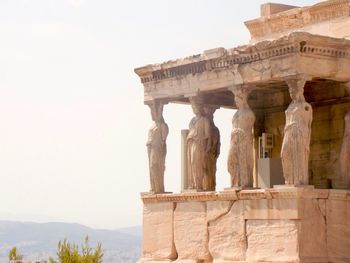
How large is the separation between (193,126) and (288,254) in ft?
10.9

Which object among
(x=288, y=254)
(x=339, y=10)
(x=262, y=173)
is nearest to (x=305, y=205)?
(x=288, y=254)

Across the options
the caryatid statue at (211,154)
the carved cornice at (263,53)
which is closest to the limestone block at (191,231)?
the caryatid statue at (211,154)

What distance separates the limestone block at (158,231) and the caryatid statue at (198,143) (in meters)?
→ 0.69

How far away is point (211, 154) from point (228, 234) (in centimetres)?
197

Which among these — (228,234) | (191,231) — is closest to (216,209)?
(228,234)

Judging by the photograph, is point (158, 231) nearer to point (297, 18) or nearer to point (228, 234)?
point (228, 234)

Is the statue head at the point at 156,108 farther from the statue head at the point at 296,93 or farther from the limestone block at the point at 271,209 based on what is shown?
the statue head at the point at 296,93

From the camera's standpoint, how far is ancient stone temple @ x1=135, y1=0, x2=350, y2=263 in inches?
648

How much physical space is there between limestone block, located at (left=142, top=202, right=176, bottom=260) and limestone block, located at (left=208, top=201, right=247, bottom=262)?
1093 millimetres

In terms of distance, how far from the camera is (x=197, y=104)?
1839 cm

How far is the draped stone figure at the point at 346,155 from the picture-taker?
17.3 meters

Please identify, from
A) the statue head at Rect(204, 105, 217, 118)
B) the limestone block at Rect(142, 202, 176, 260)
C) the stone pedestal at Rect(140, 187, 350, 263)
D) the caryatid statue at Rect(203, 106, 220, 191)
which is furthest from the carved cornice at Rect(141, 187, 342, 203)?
the statue head at Rect(204, 105, 217, 118)

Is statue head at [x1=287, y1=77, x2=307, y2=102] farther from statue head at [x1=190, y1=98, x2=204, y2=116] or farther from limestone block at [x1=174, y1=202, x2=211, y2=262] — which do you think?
limestone block at [x1=174, y1=202, x2=211, y2=262]

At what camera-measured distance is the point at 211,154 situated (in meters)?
18.8
